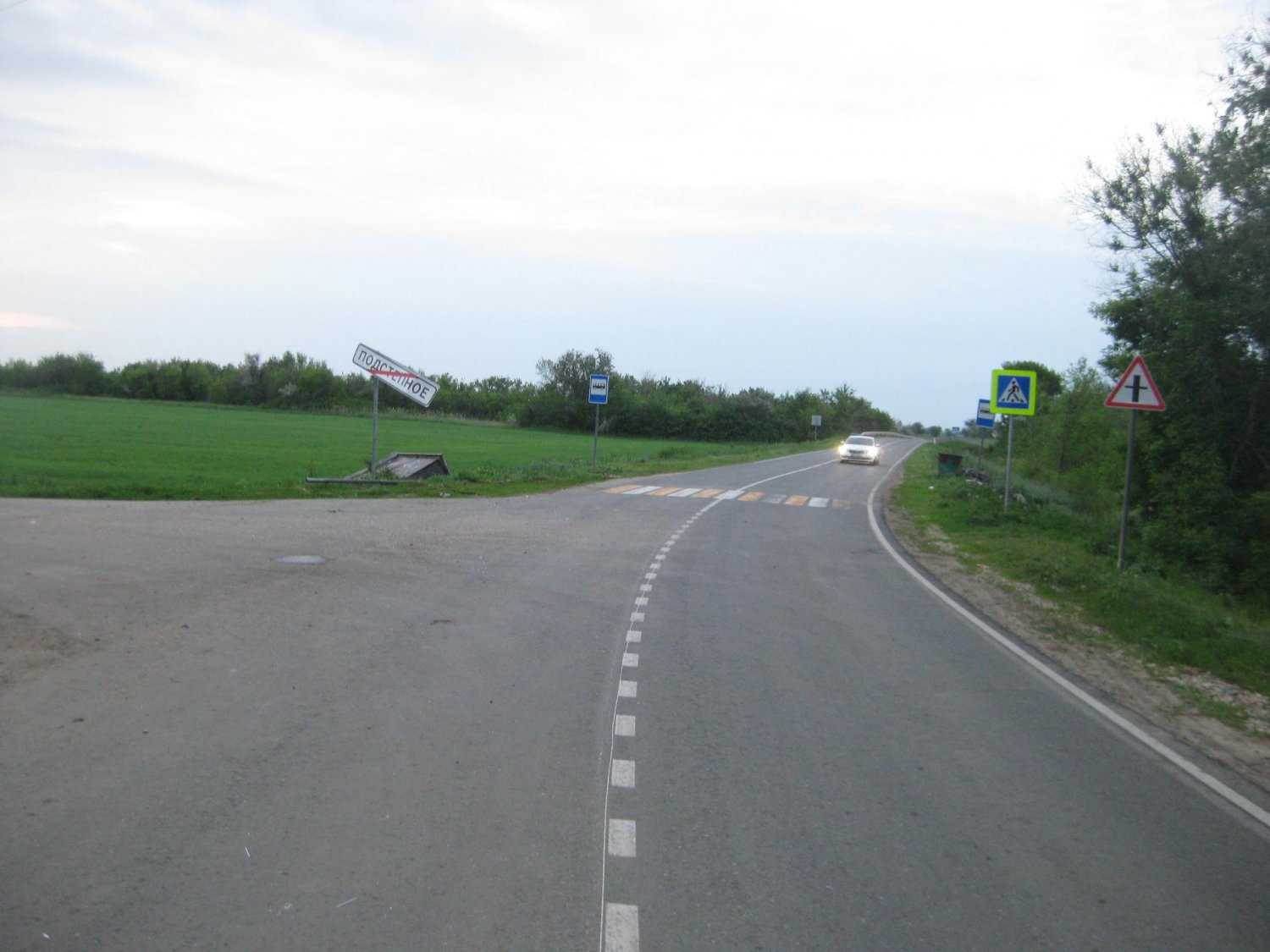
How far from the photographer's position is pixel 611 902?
433 cm

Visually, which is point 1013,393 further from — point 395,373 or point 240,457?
point 240,457

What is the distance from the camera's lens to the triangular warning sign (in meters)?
14.4

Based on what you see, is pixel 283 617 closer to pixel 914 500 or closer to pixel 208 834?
pixel 208 834

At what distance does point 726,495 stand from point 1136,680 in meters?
19.5

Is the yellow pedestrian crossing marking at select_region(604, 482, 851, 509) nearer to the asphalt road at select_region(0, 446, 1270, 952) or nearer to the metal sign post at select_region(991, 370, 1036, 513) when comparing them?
the metal sign post at select_region(991, 370, 1036, 513)

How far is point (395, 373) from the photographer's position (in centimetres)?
2402

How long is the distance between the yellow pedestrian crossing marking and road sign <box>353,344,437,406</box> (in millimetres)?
5750

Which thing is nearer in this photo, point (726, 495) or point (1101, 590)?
point (1101, 590)

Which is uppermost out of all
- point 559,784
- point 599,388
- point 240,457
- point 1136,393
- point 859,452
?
point 599,388

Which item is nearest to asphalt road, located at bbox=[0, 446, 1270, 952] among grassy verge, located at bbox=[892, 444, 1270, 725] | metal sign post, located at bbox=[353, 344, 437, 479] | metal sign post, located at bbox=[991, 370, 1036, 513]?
→ grassy verge, located at bbox=[892, 444, 1270, 725]

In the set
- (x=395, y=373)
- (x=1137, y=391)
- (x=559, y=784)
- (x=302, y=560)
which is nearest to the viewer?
(x=559, y=784)

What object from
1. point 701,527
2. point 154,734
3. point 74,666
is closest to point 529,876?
point 154,734

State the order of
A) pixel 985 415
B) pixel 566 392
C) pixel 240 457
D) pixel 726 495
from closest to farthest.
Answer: pixel 726 495
pixel 985 415
pixel 240 457
pixel 566 392

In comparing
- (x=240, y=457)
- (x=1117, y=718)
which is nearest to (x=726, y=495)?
(x=240, y=457)
